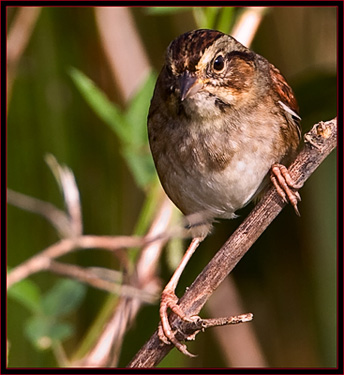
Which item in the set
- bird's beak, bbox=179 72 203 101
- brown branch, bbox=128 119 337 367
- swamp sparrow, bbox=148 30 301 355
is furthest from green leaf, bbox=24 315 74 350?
bird's beak, bbox=179 72 203 101

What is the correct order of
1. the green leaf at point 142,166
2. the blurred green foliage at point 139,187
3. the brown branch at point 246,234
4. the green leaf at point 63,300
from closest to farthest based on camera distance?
the brown branch at point 246,234 → the green leaf at point 63,300 → the green leaf at point 142,166 → the blurred green foliage at point 139,187

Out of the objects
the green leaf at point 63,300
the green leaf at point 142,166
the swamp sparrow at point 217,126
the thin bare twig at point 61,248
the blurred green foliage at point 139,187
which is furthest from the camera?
the blurred green foliage at point 139,187

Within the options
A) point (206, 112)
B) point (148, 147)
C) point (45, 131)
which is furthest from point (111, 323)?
point (45, 131)

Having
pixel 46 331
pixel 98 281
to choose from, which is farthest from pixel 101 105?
pixel 46 331

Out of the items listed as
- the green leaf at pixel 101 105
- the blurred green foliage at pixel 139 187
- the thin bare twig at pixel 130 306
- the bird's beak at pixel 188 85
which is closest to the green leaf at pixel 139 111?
the green leaf at pixel 101 105

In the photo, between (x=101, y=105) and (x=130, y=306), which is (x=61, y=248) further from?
(x=101, y=105)

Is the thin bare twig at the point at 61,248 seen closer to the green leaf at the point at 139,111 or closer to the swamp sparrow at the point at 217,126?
the swamp sparrow at the point at 217,126

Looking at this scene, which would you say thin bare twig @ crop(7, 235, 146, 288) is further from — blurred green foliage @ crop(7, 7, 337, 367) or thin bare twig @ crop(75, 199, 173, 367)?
blurred green foliage @ crop(7, 7, 337, 367)

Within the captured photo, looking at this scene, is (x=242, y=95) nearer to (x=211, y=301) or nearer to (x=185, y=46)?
(x=185, y=46)
